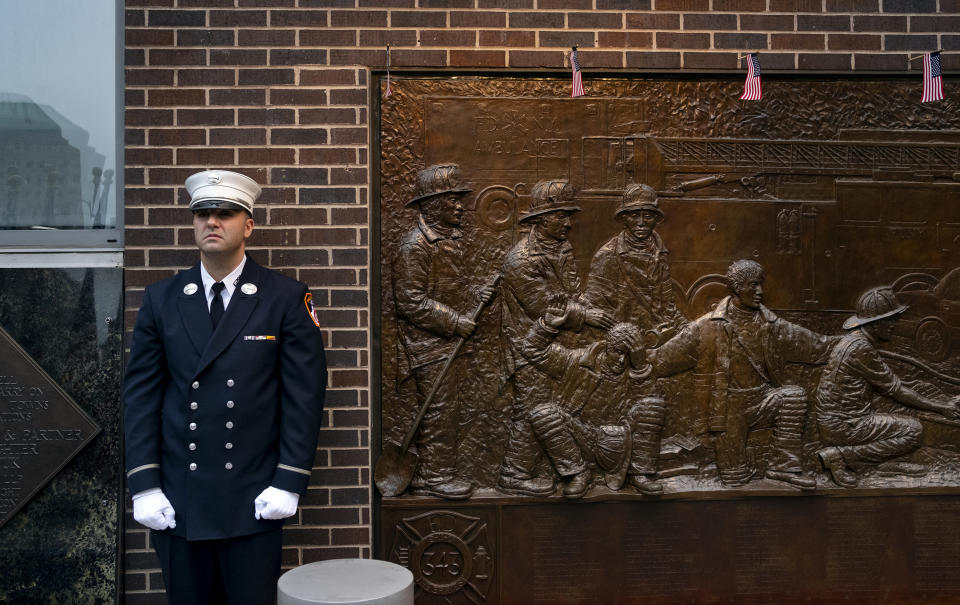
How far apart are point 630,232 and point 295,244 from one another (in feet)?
5.49

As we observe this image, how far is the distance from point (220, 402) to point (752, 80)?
9.44ft

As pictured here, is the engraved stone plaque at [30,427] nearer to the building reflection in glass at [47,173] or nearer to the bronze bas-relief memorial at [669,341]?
the building reflection in glass at [47,173]

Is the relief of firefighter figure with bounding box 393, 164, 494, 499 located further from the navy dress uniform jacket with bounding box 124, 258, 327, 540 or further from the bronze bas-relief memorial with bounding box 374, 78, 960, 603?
the navy dress uniform jacket with bounding box 124, 258, 327, 540

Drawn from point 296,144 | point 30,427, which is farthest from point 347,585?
point 296,144

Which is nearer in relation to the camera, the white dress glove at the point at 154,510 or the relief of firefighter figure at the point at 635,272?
the white dress glove at the point at 154,510

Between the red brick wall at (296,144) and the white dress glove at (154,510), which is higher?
the red brick wall at (296,144)

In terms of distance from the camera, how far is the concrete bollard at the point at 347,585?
259 cm

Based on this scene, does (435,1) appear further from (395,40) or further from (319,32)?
(319,32)

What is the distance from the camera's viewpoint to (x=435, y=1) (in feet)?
12.4

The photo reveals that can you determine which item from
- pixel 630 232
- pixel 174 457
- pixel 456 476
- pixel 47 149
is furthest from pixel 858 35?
pixel 47 149

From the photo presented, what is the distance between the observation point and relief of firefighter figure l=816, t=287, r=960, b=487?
3.85 metres

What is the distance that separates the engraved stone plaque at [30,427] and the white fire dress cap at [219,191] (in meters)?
1.41

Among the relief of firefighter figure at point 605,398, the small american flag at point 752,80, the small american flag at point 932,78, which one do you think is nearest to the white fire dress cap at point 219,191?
the relief of firefighter figure at point 605,398

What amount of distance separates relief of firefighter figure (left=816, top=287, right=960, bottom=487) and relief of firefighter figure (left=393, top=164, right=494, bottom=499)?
1.83 m
